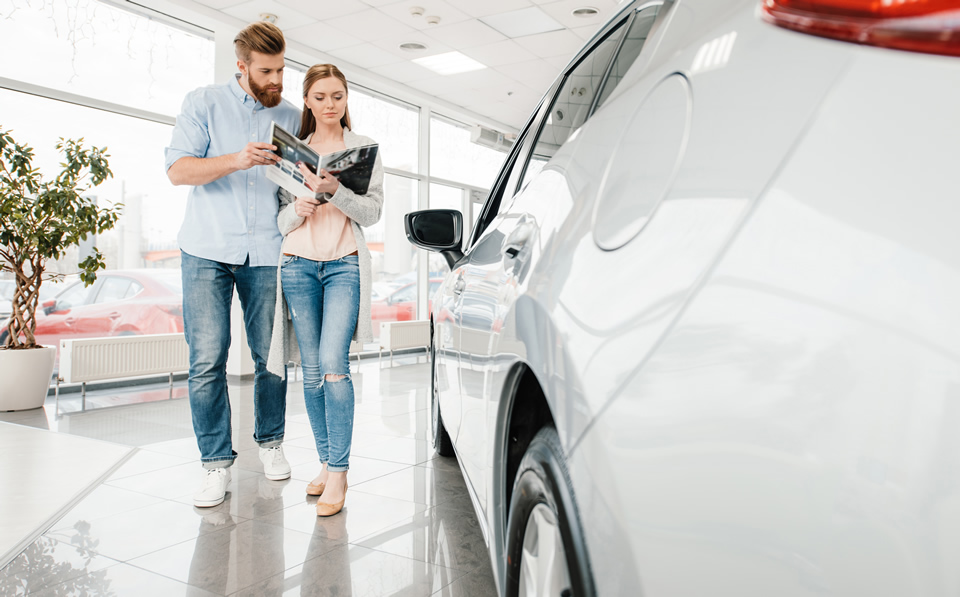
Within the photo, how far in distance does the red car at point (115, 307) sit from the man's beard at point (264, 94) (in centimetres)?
345

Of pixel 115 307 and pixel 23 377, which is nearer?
pixel 23 377

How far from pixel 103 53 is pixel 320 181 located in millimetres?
4832

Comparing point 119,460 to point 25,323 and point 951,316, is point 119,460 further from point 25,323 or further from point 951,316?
point 951,316

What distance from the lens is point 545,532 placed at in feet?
2.64

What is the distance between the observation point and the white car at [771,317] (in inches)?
14.5

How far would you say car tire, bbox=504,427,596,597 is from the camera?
2.26ft

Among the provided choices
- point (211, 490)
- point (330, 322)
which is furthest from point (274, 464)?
point (330, 322)

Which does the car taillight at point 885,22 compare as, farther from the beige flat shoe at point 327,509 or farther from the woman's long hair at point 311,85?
the beige flat shoe at point 327,509

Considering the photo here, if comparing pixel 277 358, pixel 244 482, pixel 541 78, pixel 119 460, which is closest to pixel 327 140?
pixel 277 358

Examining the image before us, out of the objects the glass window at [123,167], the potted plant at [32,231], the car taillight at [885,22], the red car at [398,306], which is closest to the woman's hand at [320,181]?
the car taillight at [885,22]

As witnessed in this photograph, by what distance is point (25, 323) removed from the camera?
14.7 feet

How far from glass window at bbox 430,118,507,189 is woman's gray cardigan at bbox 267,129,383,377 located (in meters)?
7.45

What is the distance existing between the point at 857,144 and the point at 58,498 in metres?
2.85

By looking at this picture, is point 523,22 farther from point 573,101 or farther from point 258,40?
point 573,101
